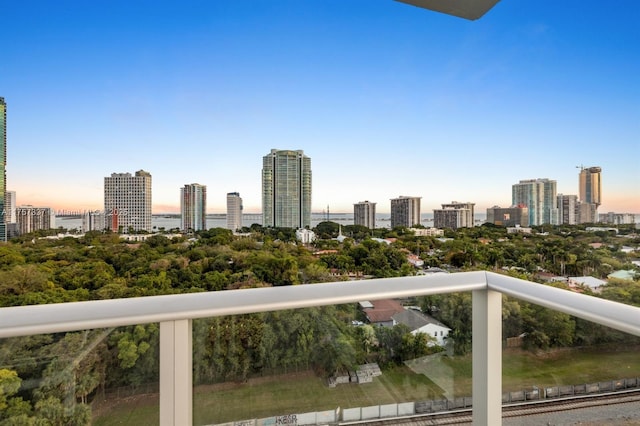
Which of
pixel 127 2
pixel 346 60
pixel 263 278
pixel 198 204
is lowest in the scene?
pixel 263 278

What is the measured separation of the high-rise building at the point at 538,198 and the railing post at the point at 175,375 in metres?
4.74

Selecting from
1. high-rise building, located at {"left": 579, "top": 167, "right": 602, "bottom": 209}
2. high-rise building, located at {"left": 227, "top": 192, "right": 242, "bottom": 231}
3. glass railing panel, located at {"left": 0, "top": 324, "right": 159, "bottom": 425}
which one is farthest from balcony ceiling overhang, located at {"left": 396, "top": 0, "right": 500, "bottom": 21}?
high-rise building, located at {"left": 579, "top": 167, "right": 602, "bottom": 209}

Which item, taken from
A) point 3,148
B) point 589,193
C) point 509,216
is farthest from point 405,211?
point 3,148

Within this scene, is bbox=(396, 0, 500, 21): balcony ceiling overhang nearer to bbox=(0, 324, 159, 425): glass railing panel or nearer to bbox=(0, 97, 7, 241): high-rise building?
bbox=(0, 324, 159, 425): glass railing panel

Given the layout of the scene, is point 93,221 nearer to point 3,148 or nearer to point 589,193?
point 3,148

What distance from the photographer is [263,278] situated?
4.32 metres

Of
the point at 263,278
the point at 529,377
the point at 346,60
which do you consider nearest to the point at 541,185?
the point at 346,60

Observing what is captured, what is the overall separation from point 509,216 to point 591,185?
1371mm

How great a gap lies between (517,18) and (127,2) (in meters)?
5.29

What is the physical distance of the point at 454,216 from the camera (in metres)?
5.19

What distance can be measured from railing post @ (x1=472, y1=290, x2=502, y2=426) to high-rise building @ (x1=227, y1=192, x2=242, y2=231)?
3445 millimetres

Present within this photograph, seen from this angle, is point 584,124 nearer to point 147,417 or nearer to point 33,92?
point 147,417

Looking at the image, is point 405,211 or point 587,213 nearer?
point 587,213

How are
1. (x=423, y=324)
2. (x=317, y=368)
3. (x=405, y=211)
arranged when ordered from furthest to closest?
(x=405, y=211), (x=423, y=324), (x=317, y=368)
